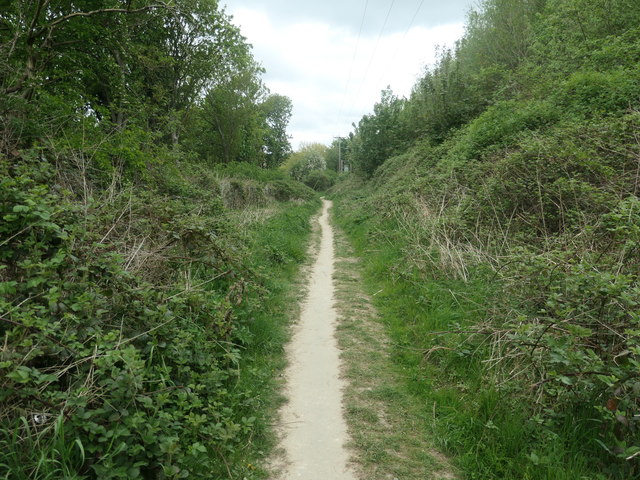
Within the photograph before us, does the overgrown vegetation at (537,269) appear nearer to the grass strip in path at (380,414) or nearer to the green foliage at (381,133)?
the grass strip in path at (380,414)

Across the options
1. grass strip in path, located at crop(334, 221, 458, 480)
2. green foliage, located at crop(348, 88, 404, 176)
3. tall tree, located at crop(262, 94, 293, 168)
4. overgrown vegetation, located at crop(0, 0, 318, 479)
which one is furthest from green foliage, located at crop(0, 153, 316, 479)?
tall tree, located at crop(262, 94, 293, 168)

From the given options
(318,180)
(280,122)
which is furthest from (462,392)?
(280,122)

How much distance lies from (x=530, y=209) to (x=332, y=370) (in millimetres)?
4652

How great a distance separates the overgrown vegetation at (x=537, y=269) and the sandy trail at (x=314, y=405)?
3.19 ft

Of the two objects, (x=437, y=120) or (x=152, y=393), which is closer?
(x=152, y=393)

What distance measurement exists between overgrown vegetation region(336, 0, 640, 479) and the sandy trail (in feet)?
3.19

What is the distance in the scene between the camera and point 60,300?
264 cm

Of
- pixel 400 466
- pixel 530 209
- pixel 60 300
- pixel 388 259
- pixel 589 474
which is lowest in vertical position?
pixel 400 466

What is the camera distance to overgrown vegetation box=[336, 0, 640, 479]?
271 cm

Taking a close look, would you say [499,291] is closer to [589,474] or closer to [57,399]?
[589,474]

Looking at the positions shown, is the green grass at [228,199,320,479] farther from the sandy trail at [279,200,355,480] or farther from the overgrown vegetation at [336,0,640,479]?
the overgrown vegetation at [336,0,640,479]

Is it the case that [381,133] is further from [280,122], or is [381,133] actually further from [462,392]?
[280,122]


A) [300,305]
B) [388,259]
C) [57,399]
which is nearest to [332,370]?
[300,305]

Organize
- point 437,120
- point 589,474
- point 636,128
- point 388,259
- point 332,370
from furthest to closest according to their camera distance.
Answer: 1. point 437,120
2. point 388,259
3. point 636,128
4. point 332,370
5. point 589,474
